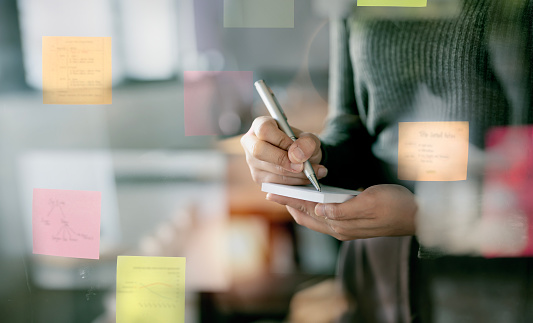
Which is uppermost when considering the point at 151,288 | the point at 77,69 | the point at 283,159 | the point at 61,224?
the point at 77,69

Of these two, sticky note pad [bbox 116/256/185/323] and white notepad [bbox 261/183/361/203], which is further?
sticky note pad [bbox 116/256/185/323]

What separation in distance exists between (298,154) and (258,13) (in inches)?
8.5

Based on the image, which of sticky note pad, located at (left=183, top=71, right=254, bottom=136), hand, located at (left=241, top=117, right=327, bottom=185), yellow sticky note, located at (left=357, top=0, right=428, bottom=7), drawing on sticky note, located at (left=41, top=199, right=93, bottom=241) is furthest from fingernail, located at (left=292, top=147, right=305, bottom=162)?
drawing on sticky note, located at (left=41, top=199, right=93, bottom=241)

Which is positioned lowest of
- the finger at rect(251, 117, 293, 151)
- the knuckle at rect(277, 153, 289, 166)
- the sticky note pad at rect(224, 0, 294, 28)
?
the knuckle at rect(277, 153, 289, 166)

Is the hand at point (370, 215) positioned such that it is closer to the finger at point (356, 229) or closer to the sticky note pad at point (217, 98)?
the finger at point (356, 229)

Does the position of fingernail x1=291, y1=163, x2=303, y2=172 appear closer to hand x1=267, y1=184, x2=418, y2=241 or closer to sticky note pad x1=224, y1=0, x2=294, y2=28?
hand x1=267, y1=184, x2=418, y2=241

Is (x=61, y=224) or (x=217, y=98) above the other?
(x=217, y=98)

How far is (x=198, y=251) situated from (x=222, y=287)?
0.22 feet

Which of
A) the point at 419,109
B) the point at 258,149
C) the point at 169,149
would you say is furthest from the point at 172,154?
the point at 419,109

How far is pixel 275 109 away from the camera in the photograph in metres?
0.54

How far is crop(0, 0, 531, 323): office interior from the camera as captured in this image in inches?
21.9

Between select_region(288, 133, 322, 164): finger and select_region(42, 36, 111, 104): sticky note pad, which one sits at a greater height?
select_region(42, 36, 111, 104): sticky note pad

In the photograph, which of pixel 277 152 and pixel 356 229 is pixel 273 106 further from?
pixel 356 229

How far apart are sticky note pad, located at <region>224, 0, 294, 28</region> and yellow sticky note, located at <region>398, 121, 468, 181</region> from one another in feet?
0.75
